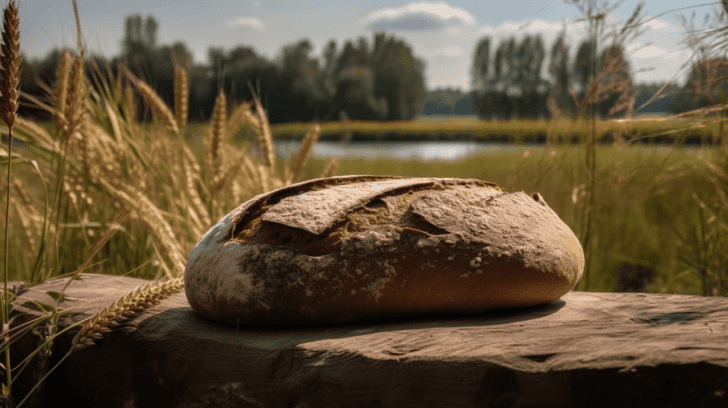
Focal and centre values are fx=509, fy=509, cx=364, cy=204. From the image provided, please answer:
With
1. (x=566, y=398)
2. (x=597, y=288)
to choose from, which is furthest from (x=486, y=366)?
(x=597, y=288)

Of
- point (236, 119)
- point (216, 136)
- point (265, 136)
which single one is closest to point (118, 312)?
point (216, 136)

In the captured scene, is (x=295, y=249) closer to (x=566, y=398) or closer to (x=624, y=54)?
(x=566, y=398)

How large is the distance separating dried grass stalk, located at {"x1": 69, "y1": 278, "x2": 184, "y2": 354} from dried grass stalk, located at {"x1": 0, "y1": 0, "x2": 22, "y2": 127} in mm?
469

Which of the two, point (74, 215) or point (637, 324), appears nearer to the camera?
point (637, 324)

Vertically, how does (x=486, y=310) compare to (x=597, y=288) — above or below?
above

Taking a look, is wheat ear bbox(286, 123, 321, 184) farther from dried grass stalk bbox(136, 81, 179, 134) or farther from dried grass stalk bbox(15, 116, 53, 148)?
dried grass stalk bbox(15, 116, 53, 148)

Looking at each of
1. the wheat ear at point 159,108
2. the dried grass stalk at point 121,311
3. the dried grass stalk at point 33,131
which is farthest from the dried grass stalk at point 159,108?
the dried grass stalk at point 121,311

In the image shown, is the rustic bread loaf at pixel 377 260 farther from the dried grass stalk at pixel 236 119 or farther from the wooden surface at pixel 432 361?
the dried grass stalk at pixel 236 119

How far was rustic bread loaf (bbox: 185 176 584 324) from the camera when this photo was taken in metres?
1.12

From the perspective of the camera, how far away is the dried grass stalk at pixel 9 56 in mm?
982

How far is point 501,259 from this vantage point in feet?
3.75

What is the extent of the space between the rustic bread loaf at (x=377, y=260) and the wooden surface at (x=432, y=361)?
0.05 meters

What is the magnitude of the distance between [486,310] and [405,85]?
123ft

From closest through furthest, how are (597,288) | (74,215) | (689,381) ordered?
(689,381) < (74,215) < (597,288)
